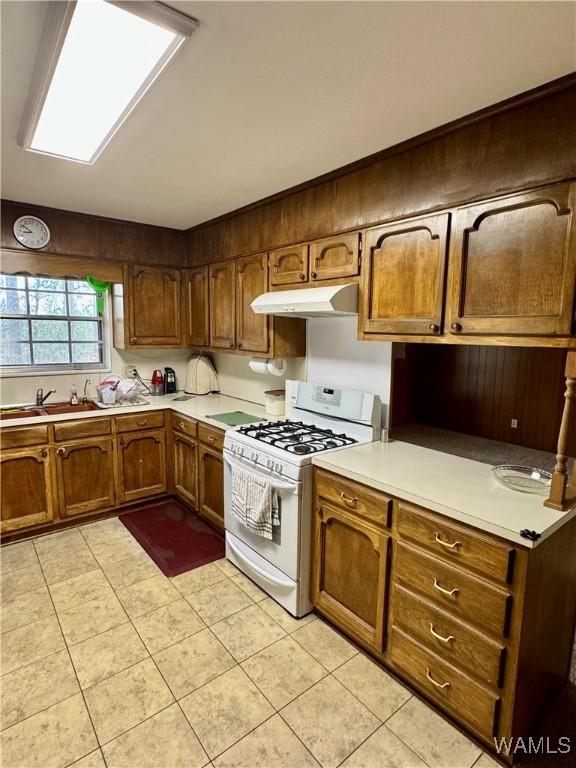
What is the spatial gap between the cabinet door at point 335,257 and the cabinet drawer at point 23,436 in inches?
85.5

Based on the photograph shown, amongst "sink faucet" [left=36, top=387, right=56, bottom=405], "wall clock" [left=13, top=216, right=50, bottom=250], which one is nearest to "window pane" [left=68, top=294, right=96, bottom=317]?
"wall clock" [left=13, top=216, right=50, bottom=250]

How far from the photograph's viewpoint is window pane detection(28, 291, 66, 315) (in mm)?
3330

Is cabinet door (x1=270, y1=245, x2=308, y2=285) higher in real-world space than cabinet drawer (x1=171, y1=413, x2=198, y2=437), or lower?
higher

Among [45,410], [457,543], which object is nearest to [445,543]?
[457,543]

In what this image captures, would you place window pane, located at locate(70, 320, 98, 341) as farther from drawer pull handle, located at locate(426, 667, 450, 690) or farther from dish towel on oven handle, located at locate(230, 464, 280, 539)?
drawer pull handle, located at locate(426, 667, 450, 690)

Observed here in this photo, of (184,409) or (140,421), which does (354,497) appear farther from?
(140,421)

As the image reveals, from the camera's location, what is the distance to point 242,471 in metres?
2.40

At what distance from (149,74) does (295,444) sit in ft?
5.67

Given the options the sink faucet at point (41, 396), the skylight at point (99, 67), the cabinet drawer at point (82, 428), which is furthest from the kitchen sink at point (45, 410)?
the skylight at point (99, 67)

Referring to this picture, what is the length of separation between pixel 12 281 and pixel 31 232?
1.65 ft

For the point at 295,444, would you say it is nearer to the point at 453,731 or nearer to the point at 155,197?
the point at 453,731

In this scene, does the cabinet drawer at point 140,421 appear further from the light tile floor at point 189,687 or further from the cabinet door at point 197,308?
the light tile floor at point 189,687

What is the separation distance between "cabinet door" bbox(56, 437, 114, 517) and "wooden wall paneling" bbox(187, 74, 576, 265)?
2.02 meters

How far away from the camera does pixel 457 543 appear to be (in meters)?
1.50
